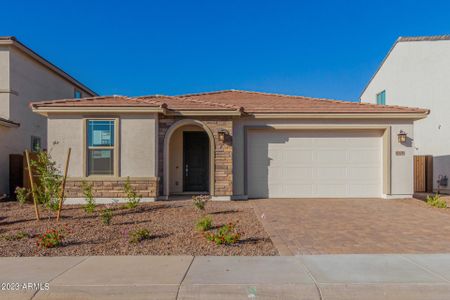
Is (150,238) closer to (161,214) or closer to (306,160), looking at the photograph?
(161,214)

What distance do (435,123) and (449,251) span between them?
13.2 meters

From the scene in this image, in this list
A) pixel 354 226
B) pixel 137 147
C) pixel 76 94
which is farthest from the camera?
pixel 76 94

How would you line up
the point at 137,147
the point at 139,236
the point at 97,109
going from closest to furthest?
the point at 139,236 < the point at 97,109 < the point at 137,147

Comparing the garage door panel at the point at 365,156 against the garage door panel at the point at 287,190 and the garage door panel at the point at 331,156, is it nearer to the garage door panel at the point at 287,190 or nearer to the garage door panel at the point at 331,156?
the garage door panel at the point at 331,156

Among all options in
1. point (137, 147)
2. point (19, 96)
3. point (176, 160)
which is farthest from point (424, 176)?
point (19, 96)

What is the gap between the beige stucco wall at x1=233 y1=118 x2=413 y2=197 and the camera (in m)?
12.0

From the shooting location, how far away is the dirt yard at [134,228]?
5871 mm

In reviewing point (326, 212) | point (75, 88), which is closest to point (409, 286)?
point (326, 212)

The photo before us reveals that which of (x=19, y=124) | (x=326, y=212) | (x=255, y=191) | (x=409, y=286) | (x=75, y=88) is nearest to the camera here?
(x=409, y=286)

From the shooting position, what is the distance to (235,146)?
474 inches

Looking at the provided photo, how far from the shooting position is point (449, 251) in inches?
228

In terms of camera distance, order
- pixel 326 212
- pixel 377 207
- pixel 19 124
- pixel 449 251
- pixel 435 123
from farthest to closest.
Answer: pixel 435 123, pixel 19 124, pixel 377 207, pixel 326 212, pixel 449 251

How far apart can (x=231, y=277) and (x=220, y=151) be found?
23.6 feet

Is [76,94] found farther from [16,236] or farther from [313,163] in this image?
[16,236]
